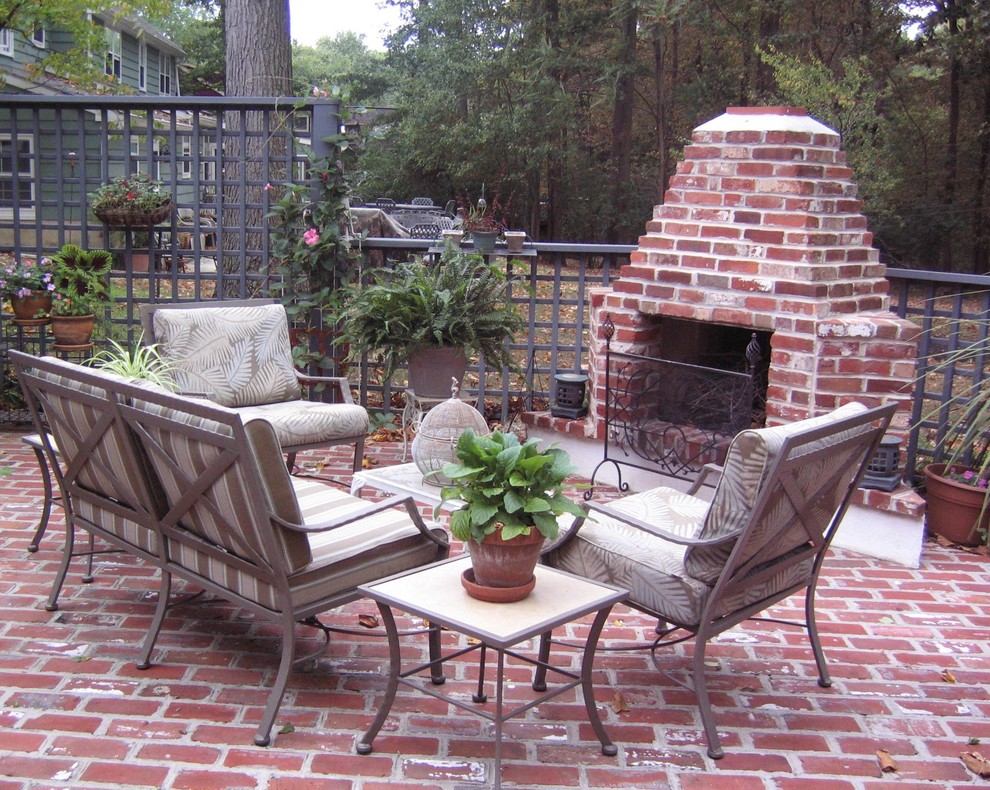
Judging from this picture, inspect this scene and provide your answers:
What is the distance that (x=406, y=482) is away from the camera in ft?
13.2

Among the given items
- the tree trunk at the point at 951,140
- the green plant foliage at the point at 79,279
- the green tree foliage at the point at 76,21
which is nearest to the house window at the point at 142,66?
the green tree foliage at the point at 76,21

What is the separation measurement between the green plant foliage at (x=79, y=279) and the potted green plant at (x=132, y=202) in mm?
253

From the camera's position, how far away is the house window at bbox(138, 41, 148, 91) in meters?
20.3

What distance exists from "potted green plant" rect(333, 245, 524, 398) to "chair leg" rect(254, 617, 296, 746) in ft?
8.72

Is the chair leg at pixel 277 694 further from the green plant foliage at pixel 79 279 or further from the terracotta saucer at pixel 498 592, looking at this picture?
the green plant foliage at pixel 79 279

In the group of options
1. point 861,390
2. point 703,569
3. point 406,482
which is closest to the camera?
point 703,569

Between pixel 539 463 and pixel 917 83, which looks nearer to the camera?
pixel 539 463

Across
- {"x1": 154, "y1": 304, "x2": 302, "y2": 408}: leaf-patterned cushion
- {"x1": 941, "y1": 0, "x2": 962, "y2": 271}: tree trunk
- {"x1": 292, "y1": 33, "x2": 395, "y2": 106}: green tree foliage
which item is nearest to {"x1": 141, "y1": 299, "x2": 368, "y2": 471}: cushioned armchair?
{"x1": 154, "y1": 304, "x2": 302, "y2": 408}: leaf-patterned cushion

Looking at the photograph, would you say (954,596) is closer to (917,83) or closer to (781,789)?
(781,789)

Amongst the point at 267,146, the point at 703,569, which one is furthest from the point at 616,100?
the point at 703,569

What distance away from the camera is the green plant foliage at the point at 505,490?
100 inches

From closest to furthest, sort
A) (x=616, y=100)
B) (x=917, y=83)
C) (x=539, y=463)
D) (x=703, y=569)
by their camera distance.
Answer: (x=539, y=463), (x=703, y=569), (x=917, y=83), (x=616, y=100)

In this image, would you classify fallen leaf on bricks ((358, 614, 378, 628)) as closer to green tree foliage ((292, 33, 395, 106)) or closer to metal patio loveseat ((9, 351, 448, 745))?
metal patio loveseat ((9, 351, 448, 745))

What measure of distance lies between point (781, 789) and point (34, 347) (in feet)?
19.0
